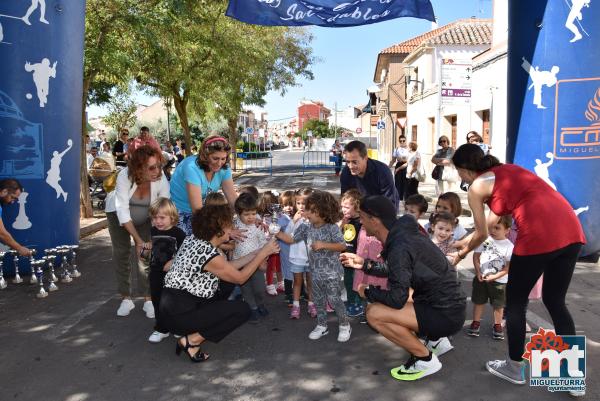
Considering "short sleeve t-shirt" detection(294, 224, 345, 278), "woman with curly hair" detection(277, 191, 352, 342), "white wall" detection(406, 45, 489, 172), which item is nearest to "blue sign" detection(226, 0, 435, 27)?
"woman with curly hair" detection(277, 191, 352, 342)

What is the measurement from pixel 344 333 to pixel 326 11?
10.7 feet

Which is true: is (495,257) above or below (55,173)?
below

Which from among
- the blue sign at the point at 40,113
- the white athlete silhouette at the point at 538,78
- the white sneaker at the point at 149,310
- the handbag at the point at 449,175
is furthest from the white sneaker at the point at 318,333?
the handbag at the point at 449,175

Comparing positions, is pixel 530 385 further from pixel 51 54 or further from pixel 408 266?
pixel 51 54

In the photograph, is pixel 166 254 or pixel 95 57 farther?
pixel 95 57

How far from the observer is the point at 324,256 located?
475 cm

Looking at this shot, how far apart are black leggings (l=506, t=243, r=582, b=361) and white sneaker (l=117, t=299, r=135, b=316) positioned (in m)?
3.70

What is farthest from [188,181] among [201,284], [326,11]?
[326,11]

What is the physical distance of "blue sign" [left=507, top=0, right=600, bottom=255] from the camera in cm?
661

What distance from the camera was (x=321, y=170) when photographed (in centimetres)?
3262

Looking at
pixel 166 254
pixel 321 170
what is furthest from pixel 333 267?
pixel 321 170

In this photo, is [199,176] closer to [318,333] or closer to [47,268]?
[318,333]

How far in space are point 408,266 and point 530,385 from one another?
50.3 inches

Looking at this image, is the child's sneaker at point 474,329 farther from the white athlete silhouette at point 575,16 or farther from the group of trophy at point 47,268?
the group of trophy at point 47,268
